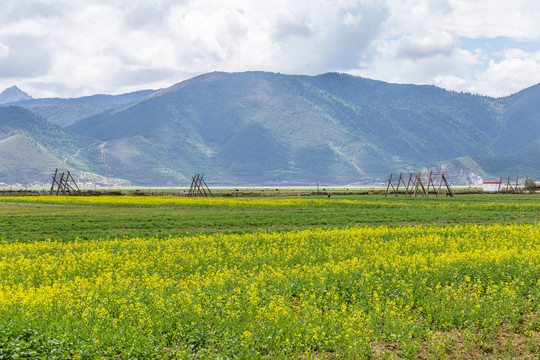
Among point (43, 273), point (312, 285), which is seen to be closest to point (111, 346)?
point (312, 285)

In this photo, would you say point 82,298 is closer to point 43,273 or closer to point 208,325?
point 208,325

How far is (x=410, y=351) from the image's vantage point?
10.6m

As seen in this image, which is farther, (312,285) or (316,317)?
(312,285)

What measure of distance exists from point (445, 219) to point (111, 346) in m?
37.7

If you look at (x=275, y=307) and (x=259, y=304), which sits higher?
(x=275, y=307)

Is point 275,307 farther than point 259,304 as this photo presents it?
No

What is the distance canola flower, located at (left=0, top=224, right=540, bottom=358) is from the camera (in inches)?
410

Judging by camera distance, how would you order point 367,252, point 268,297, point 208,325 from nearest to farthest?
point 208,325, point 268,297, point 367,252

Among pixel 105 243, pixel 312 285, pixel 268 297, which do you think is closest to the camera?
pixel 268 297

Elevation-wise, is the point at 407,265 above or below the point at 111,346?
above

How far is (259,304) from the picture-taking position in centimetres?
1287

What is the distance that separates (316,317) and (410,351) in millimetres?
2197

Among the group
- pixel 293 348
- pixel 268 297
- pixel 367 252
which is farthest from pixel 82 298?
pixel 367 252

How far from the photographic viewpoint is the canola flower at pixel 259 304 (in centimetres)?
1042
